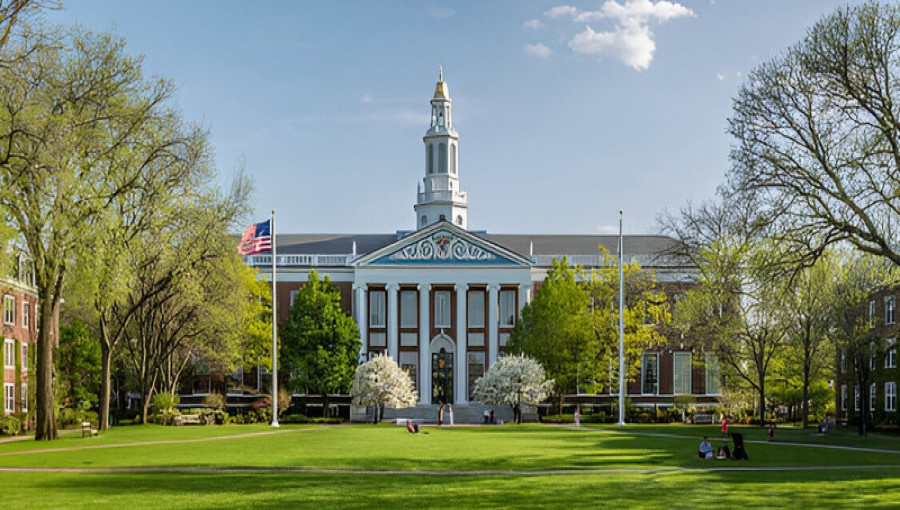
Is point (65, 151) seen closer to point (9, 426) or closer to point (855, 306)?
point (9, 426)

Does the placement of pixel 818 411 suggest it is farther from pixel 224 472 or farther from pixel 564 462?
pixel 224 472

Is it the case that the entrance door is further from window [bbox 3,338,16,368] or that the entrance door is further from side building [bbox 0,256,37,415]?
window [bbox 3,338,16,368]

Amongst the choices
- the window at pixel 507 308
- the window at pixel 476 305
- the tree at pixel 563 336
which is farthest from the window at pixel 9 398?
the window at pixel 507 308

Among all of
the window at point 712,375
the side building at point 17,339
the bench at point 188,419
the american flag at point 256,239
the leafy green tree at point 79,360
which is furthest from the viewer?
the window at point 712,375

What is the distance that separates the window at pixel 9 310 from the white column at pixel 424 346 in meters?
32.4

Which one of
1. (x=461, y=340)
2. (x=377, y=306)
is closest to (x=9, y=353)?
(x=377, y=306)

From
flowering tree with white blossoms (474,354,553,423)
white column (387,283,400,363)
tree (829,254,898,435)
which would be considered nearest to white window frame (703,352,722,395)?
flowering tree with white blossoms (474,354,553,423)

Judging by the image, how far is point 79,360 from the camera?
7275cm

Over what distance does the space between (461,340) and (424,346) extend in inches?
119

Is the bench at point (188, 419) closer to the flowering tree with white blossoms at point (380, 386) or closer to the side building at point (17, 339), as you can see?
the side building at point (17, 339)

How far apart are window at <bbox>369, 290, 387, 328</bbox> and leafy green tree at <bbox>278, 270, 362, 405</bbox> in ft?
22.1

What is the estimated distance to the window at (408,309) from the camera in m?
87.9

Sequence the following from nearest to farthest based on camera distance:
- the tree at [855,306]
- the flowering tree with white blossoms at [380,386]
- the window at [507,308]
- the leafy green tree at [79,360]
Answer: the tree at [855,306] < the leafy green tree at [79,360] < the flowering tree with white blossoms at [380,386] < the window at [507,308]

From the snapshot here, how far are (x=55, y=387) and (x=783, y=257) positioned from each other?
44.9 m
